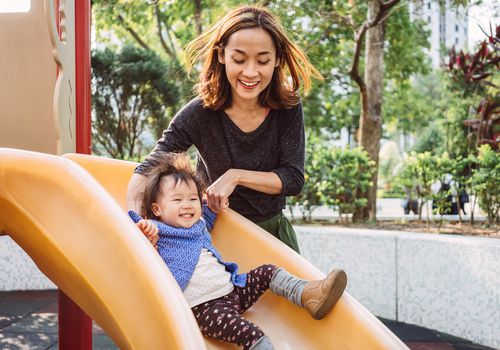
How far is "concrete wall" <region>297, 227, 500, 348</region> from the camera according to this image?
3326 mm

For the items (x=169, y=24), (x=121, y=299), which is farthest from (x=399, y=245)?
(x=169, y=24)

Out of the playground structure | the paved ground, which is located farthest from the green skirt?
the paved ground

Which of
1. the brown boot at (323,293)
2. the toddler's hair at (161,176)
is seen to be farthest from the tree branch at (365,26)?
the brown boot at (323,293)

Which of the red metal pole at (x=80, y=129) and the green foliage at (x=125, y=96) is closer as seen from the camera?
the red metal pole at (x=80, y=129)

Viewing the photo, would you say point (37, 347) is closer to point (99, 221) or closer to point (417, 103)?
point (99, 221)

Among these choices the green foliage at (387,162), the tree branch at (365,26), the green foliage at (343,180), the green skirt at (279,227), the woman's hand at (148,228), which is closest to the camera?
the woman's hand at (148,228)

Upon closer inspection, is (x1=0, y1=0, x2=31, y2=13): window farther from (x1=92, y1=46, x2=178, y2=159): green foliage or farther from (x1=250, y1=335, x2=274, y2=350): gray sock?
(x1=92, y1=46, x2=178, y2=159): green foliage

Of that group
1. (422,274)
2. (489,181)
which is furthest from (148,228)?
(489,181)

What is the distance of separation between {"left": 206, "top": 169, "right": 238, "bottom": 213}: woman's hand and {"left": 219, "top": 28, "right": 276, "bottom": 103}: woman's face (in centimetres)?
29

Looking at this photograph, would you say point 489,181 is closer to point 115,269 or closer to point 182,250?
point 182,250

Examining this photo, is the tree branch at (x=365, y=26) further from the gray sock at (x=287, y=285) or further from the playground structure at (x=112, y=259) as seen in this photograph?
the gray sock at (x=287, y=285)

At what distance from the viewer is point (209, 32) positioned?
2.36 meters

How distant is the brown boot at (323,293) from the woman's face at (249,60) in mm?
731

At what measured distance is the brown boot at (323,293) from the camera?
185cm
